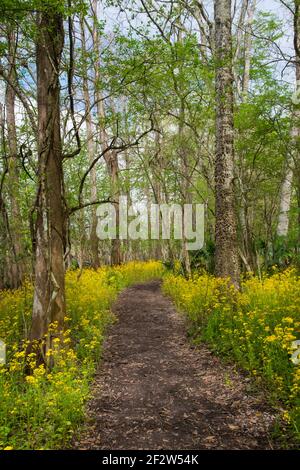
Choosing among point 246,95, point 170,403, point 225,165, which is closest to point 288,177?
point 246,95

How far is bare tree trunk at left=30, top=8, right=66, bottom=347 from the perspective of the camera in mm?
4723

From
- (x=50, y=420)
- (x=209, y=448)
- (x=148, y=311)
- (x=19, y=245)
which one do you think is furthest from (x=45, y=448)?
(x=19, y=245)

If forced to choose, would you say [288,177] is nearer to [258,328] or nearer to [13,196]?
[258,328]

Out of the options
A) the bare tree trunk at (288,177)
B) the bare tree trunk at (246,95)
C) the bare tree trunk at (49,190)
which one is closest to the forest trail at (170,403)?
the bare tree trunk at (49,190)

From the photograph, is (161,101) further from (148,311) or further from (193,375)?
(193,375)

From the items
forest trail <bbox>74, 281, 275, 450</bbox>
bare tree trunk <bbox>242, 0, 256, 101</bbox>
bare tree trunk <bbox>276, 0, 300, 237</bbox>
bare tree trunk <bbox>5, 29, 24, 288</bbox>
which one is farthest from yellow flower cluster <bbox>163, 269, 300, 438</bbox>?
bare tree trunk <bbox>242, 0, 256, 101</bbox>

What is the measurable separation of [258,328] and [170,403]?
5.59ft

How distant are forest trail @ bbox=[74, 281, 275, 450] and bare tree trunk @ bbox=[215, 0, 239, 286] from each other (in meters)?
1.77

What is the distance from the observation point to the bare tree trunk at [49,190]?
15.5ft

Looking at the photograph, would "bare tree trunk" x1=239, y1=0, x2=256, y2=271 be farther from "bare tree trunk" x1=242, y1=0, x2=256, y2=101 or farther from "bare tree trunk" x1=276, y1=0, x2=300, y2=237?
"bare tree trunk" x1=276, y1=0, x2=300, y2=237

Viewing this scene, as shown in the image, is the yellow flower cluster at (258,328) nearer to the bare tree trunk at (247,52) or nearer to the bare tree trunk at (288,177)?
the bare tree trunk at (288,177)

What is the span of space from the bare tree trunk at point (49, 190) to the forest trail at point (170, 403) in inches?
46.6
